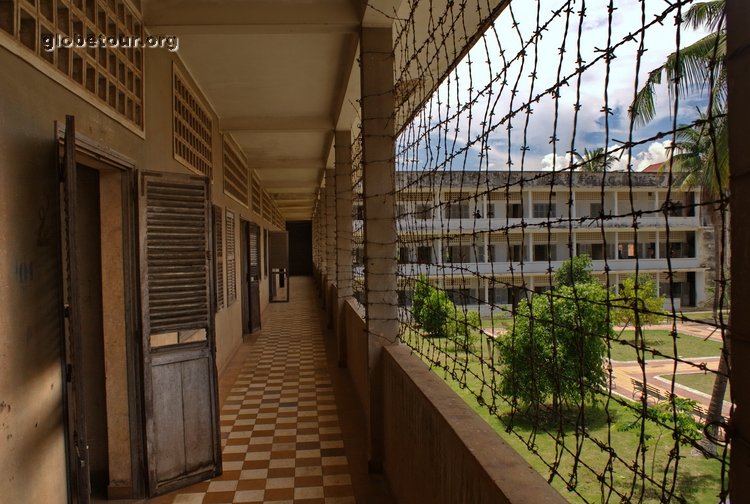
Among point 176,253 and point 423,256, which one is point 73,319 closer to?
point 176,253

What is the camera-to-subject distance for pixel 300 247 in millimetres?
25625

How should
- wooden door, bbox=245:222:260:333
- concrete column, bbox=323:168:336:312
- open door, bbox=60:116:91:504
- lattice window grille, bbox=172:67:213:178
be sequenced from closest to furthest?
open door, bbox=60:116:91:504
lattice window grille, bbox=172:67:213:178
wooden door, bbox=245:222:260:333
concrete column, bbox=323:168:336:312

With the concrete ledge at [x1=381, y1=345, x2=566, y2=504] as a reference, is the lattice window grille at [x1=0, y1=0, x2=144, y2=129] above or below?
above

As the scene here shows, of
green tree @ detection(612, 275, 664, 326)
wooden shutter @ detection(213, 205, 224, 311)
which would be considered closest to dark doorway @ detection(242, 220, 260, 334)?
wooden shutter @ detection(213, 205, 224, 311)

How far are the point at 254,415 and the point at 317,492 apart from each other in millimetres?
1496

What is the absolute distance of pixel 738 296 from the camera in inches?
25.5

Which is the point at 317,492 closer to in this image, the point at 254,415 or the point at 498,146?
the point at 254,415

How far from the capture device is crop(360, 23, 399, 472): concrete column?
3111mm

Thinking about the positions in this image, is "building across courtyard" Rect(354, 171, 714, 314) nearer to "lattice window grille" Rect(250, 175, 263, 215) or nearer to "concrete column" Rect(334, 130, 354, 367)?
"concrete column" Rect(334, 130, 354, 367)

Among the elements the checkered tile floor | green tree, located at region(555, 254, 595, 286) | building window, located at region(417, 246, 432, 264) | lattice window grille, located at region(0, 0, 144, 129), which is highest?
lattice window grille, located at region(0, 0, 144, 129)

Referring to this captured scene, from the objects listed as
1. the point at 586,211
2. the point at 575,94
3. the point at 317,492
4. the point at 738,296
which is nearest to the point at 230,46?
the point at 317,492

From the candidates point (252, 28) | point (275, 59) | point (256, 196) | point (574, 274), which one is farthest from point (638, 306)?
point (256, 196)

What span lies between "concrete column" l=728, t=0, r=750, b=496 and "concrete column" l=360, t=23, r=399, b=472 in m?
2.47

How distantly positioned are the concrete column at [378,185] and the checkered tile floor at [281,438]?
2.33ft
